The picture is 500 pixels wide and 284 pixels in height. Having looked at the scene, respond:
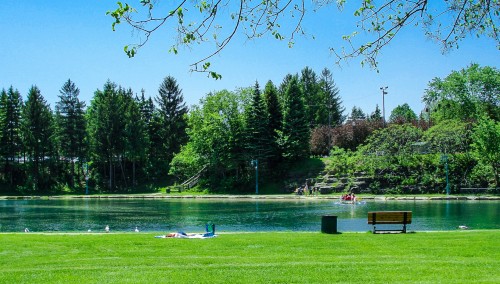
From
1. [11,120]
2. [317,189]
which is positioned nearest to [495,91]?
[317,189]

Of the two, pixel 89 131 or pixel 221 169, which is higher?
pixel 89 131

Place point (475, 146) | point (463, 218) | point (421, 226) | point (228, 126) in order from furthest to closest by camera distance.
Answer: point (228, 126) → point (475, 146) → point (463, 218) → point (421, 226)

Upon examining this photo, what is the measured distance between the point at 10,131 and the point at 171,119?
77.8ft

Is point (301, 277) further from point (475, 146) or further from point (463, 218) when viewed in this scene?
point (475, 146)

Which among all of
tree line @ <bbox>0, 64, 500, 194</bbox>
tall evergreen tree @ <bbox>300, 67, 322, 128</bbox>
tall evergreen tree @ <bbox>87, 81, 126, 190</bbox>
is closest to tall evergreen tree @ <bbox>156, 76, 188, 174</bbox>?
tree line @ <bbox>0, 64, 500, 194</bbox>

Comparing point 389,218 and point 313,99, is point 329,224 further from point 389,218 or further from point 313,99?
point 313,99

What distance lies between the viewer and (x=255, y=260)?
37.5 feet

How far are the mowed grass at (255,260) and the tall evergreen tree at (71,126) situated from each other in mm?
61939

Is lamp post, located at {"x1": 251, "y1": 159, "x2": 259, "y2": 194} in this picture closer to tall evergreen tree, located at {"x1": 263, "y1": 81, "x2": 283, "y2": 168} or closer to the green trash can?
tall evergreen tree, located at {"x1": 263, "y1": 81, "x2": 283, "y2": 168}

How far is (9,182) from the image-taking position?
74.1 metres

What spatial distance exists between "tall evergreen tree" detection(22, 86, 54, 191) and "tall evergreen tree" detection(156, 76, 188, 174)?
17364mm

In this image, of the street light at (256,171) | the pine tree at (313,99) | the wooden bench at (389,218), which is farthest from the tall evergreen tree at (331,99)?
the wooden bench at (389,218)

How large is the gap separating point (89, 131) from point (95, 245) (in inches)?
2453

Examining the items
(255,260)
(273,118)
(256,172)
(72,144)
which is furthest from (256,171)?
(255,260)
